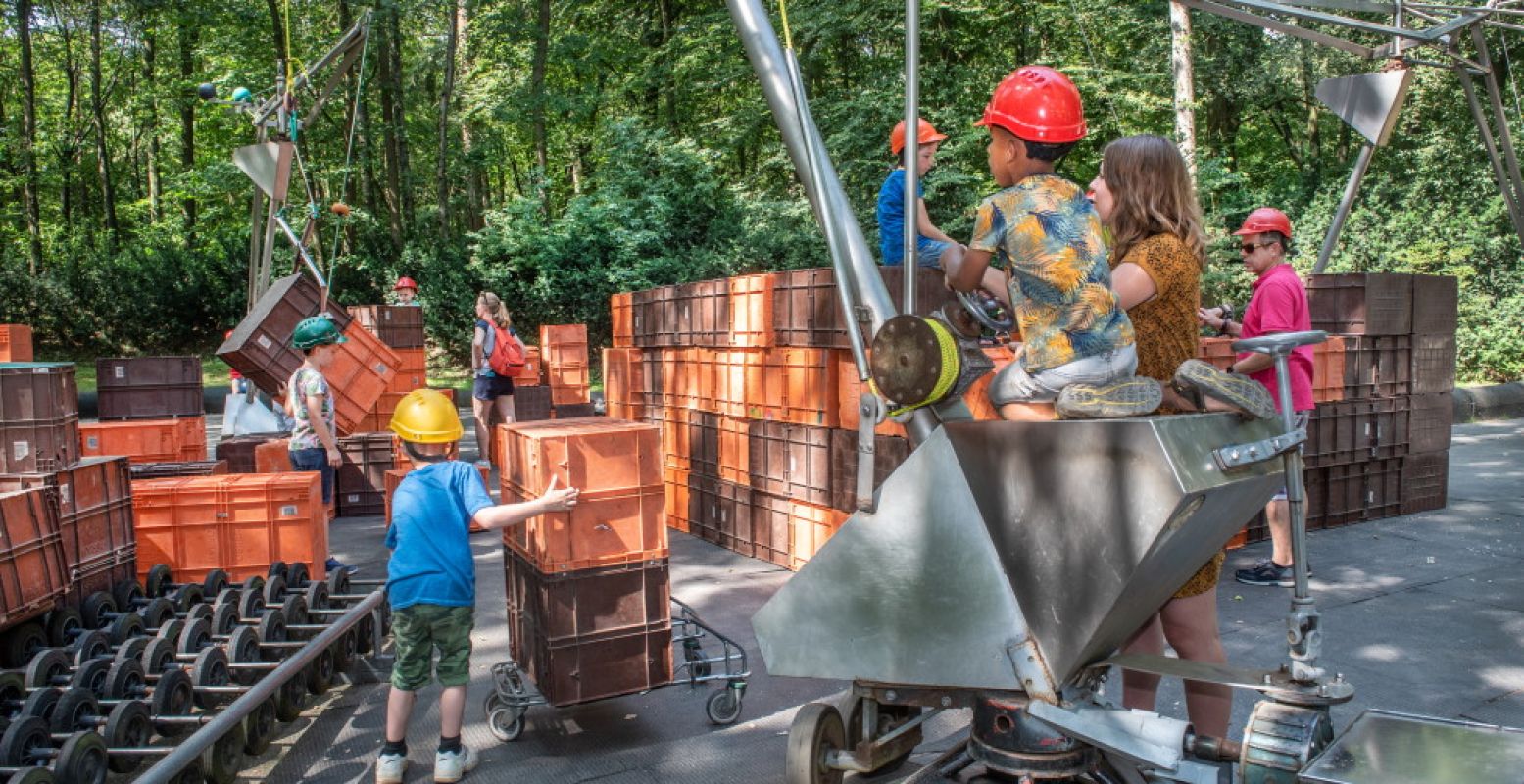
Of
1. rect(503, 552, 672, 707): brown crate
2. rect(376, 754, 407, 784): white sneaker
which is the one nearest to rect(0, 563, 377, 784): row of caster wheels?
rect(376, 754, 407, 784): white sneaker

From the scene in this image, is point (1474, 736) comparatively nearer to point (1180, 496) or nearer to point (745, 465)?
point (1180, 496)

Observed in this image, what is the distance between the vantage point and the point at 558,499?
449 centimetres

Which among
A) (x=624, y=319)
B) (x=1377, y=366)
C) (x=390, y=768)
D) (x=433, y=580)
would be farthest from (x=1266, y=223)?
(x=624, y=319)

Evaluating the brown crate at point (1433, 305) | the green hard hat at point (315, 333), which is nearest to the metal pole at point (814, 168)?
the green hard hat at point (315, 333)

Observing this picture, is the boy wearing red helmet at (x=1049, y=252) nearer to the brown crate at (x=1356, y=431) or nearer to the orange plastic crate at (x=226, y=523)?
the orange plastic crate at (x=226, y=523)

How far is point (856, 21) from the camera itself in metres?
23.7

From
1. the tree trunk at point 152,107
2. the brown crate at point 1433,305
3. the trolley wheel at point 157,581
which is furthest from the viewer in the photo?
the tree trunk at point 152,107

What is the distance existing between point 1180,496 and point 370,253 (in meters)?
27.3

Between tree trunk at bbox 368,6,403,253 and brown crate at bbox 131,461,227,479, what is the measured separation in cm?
2110

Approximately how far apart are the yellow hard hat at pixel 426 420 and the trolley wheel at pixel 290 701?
4.99 feet

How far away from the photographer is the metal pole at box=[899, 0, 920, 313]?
3.45m

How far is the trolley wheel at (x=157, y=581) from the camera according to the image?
6.02 meters

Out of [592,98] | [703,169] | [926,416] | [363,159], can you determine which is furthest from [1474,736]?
[363,159]

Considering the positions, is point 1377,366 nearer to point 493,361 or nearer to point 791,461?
point 791,461
